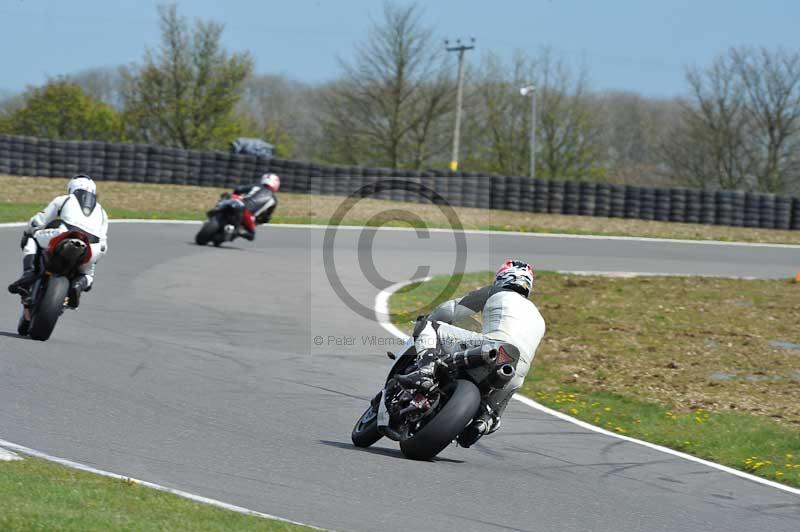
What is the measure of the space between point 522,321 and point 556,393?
15.4ft

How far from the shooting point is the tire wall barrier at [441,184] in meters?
33.0

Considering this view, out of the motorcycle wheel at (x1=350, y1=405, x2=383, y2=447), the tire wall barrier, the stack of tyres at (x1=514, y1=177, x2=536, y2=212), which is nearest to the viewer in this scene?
the motorcycle wheel at (x1=350, y1=405, x2=383, y2=447)

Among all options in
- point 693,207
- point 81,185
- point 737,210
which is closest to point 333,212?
point 693,207

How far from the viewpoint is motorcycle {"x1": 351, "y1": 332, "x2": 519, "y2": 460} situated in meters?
7.41

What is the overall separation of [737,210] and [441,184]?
327 inches

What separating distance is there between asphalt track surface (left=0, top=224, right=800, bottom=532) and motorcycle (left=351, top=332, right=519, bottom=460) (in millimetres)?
190

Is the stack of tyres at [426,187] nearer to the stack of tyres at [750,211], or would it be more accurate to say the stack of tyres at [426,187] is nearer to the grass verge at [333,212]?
the grass verge at [333,212]

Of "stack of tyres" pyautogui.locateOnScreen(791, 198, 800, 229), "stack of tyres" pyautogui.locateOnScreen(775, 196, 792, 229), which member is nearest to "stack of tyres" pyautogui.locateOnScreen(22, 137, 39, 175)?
"stack of tyres" pyautogui.locateOnScreen(775, 196, 792, 229)

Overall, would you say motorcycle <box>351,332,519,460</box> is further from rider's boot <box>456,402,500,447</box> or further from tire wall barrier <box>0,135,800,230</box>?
tire wall barrier <box>0,135,800,230</box>

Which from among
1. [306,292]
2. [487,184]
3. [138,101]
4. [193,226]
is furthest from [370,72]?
[306,292]

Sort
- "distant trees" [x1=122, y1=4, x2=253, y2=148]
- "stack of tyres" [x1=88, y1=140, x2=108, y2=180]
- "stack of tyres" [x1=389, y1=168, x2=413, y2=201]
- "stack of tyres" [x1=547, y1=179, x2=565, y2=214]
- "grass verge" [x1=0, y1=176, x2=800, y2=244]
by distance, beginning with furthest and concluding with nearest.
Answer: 1. "distant trees" [x1=122, y1=4, x2=253, y2=148]
2. "stack of tyres" [x1=389, y1=168, x2=413, y2=201]
3. "stack of tyres" [x1=547, y1=179, x2=565, y2=214]
4. "stack of tyres" [x1=88, y1=140, x2=108, y2=180]
5. "grass verge" [x1=0, y1=176, x2=800, y2=244]

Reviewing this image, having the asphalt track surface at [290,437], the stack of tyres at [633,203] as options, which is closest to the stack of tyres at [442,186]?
the stack of tyres at [633,203]

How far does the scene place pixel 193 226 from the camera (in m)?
26.5

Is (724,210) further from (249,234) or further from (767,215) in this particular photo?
(249,234)
